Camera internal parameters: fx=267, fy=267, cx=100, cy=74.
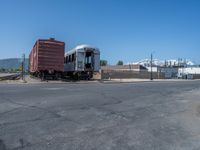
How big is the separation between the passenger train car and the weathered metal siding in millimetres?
1825

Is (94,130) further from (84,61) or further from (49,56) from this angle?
(84,61)

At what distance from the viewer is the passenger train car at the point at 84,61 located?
30.7 meters

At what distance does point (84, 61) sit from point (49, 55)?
13.8 ft

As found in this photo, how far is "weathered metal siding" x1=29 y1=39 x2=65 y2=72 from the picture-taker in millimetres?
28953

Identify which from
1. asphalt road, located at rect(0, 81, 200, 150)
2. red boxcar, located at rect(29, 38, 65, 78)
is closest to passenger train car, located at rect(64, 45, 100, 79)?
red boxcar, located at rect(29, 38, 65, 78)

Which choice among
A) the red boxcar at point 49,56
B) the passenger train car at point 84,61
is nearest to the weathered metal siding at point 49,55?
the red boxcar at point 49,56

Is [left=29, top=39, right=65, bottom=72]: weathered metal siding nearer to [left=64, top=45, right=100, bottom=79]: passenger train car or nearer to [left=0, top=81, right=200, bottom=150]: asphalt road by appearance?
[left=64, top=45, right=100, bottom=79]: passenger train car

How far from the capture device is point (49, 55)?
29.3 metres

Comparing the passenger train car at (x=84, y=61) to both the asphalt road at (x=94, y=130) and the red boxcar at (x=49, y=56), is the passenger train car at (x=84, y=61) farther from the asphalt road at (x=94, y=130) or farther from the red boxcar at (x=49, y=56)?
the asphalt road at (x=94, y=130)

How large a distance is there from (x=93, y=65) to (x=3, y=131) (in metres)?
25.7

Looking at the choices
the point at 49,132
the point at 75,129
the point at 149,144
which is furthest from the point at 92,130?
the point at 149,144

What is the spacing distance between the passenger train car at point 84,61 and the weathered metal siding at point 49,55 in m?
1.82

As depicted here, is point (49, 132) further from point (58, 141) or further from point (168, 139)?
point (168, 139)

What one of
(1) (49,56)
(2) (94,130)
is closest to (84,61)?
(1) (49,56)
